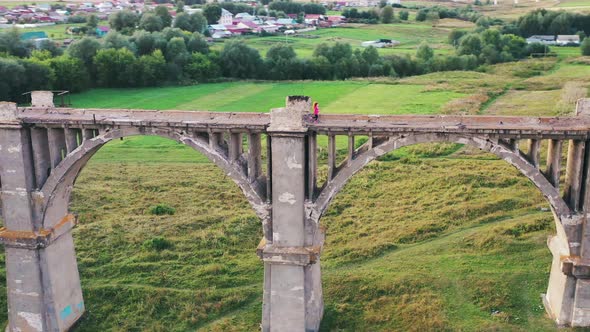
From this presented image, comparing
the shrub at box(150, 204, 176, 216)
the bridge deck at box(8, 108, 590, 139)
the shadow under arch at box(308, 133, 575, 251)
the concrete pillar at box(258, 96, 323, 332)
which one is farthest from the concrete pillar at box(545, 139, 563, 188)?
the shrub at box(150, 204, 176, 216)

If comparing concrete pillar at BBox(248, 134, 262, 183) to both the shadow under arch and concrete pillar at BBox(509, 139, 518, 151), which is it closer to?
the shadow under arch

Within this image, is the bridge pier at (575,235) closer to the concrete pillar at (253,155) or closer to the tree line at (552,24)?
the concrete pillar at (253,155)

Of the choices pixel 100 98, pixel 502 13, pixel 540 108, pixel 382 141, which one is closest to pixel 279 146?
pixel 382 141

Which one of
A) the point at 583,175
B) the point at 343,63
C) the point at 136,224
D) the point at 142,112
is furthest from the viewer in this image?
the point at 343,63

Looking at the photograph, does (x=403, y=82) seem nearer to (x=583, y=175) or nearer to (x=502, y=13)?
(x=583, y=175)

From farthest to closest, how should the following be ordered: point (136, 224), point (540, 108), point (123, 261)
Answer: point (540, 108) < point (136, 224) < point (123, 261)

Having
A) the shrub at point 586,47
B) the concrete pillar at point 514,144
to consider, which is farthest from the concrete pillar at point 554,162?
the shrub at point 586,47

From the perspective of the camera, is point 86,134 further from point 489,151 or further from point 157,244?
point 489,151
